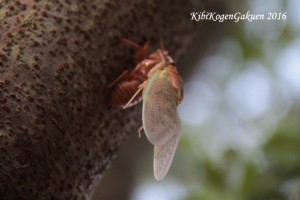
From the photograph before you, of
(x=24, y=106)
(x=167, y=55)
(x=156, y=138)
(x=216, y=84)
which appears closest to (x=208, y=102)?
(x=216, y=84)

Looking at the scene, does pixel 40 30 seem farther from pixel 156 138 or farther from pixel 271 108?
pixel 271 108

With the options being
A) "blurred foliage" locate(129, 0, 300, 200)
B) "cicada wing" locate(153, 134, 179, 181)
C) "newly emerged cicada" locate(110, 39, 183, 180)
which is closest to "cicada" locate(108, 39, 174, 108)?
"newly emerged cicada" locate(110, 39, 183, 180)

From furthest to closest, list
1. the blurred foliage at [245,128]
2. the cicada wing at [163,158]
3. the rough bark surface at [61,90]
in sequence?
the blurred foliage at [245,128] < the cicada wing at [163,158] < the rough bark surface at [61,90]

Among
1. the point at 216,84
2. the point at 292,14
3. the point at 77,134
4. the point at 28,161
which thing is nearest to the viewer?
the point at 28,161

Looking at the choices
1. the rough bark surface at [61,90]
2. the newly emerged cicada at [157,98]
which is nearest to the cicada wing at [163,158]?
the newly emerged cicada at [157,98]

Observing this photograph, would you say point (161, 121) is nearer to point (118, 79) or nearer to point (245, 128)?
point (118, 79)

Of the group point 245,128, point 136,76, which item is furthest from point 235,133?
point 136,76

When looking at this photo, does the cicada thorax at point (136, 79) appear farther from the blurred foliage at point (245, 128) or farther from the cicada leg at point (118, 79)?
the blurred foliage at point (245, 128)
